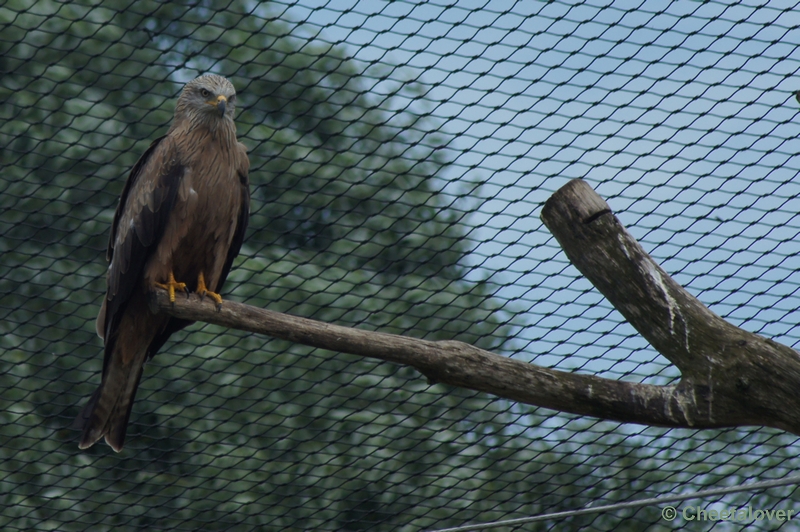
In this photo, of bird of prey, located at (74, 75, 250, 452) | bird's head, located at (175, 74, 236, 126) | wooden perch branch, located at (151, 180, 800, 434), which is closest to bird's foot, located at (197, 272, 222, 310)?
bird of prey, located at (74, 75, 250, 452)

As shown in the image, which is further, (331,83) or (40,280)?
(331,83)

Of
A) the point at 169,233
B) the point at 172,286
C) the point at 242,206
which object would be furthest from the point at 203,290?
the point at 242,206

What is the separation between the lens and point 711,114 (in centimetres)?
405

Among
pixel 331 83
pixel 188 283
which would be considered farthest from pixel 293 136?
pixel 188 283

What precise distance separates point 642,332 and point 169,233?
184 centimetres

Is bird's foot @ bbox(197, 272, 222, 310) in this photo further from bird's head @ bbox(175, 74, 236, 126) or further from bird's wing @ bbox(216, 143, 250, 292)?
bird's head @ bbox(175, 74, 236, 126)

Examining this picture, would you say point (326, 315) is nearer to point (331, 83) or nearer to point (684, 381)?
point (331, 83)

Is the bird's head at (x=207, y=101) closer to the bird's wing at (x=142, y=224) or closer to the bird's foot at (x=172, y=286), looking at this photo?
the bird's wing at (x=142, y=224)

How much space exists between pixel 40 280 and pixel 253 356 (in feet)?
4.03

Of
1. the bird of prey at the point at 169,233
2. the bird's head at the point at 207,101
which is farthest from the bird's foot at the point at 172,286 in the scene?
the bird's head at the point at 207,101

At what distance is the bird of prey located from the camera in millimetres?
3395

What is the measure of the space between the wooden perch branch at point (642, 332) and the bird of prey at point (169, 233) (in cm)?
116

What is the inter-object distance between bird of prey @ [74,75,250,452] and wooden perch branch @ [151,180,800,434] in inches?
45.8

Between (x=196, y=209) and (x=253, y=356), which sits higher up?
(x=196, y=209)
